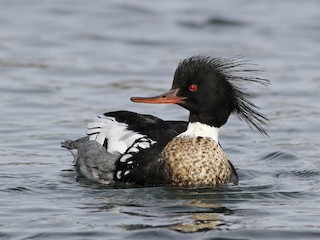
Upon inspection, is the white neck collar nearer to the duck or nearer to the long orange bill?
the duck

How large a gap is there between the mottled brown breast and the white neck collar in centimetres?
12

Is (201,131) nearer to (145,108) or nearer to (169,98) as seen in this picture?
(169,98)

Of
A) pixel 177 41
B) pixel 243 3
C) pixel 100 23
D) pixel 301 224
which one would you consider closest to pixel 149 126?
pixel 301 224

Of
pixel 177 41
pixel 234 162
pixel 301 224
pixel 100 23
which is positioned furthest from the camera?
pixel 100 23

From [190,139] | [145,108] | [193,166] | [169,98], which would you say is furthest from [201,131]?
[145,108]

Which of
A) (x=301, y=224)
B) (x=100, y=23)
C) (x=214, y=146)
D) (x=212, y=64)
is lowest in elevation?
(x=301, y=224)

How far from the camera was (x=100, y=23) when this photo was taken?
811 inches

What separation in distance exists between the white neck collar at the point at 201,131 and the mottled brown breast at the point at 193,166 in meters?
0.12

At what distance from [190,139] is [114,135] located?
95 cm

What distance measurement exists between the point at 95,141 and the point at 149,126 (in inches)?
26.8

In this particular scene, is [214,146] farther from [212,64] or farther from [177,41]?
[177,41]

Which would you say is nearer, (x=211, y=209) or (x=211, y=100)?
(x=211, y=209)

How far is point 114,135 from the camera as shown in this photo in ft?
34.0

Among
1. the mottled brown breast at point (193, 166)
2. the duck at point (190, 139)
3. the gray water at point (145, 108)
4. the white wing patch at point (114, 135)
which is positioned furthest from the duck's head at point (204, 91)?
the gray water at point (145, 108)
